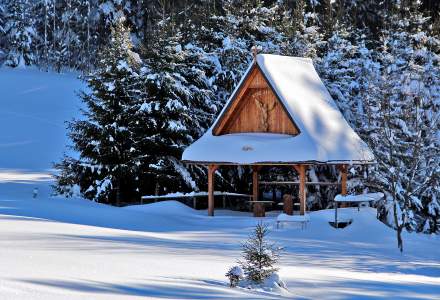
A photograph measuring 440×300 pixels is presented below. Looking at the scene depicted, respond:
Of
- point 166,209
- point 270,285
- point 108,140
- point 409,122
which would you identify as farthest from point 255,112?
point 270,285

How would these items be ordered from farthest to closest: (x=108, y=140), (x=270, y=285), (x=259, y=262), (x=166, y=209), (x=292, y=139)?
(x=108, y=140), (x=166, y=209), (x=292, y=139), (x=259, y=262), (x=270, y=285)

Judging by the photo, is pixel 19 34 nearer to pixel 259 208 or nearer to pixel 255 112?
pixel 255 112

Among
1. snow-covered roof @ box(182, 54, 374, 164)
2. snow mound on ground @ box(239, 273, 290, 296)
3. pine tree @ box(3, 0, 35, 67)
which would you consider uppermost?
pine tree @ box(3, 0, 35, 67)

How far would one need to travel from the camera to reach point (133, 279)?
1075 centimetres

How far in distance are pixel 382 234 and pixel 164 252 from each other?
11.1 meters

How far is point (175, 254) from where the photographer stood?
52.7ft

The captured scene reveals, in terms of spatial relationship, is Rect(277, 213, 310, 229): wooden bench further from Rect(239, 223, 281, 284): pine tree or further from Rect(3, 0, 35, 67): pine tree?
Rect(3, 0, 35, 67): pine tree

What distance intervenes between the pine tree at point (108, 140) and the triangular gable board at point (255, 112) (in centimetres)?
511

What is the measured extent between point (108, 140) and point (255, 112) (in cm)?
677

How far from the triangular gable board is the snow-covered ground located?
10.4 feet

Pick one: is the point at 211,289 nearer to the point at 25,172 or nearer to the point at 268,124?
the point at 268,124

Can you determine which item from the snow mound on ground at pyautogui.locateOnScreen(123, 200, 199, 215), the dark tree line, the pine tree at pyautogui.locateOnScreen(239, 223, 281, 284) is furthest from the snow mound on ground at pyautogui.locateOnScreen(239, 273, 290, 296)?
the snow mound on ground at pyautogui.locateOnScreen(123, 200, 199, 215)

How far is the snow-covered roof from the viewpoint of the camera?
25500mm

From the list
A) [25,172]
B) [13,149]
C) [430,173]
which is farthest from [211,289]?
[13,149]
